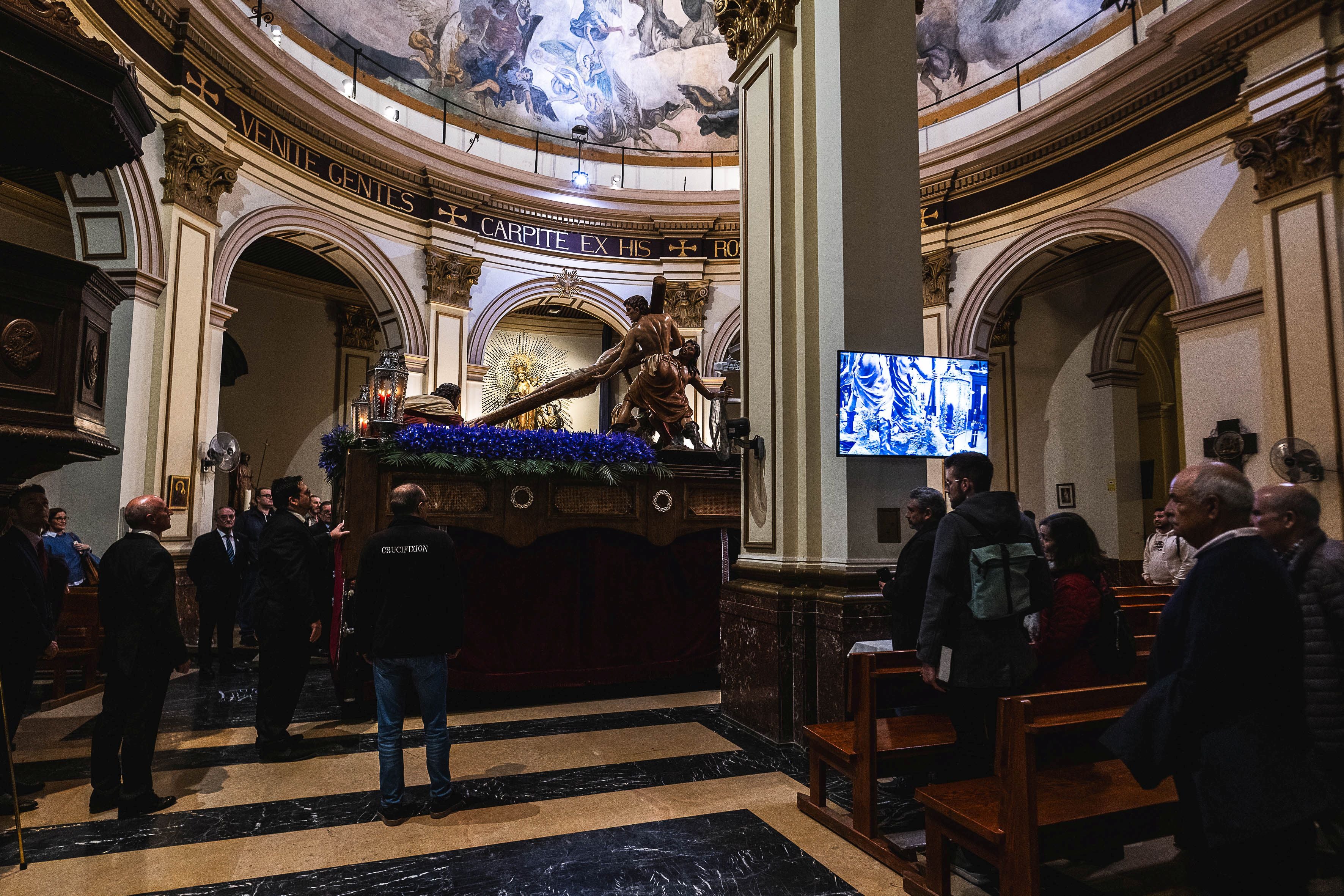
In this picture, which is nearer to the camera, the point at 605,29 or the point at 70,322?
the point at 70,322

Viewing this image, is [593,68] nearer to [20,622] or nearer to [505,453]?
[505,453]

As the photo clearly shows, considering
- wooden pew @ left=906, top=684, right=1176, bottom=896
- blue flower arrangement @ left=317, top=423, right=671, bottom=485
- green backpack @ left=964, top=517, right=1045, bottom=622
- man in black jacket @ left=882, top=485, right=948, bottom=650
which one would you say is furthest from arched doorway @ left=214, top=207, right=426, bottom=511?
wooden pew @ left=906, top=684, right=1176, bottom=896

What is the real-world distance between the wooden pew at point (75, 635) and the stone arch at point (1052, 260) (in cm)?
1000

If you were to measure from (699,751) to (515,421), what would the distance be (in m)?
8.25

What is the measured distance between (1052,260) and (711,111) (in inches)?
254

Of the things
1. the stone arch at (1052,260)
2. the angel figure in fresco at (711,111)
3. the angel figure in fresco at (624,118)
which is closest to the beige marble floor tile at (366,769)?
the stone arch at (1052,260)

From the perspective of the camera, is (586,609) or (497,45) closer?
(586,609)

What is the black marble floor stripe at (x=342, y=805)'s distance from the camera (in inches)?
128

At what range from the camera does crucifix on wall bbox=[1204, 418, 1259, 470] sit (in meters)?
7.95

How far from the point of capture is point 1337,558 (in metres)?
2.77

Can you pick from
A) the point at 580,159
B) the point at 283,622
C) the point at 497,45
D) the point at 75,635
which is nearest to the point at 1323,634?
the point at 283,622

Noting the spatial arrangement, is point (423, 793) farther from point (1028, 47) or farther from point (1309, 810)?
point (1028, 47)

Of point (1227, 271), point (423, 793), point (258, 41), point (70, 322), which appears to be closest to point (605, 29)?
point (258, 41)

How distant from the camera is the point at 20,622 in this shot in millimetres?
3730
